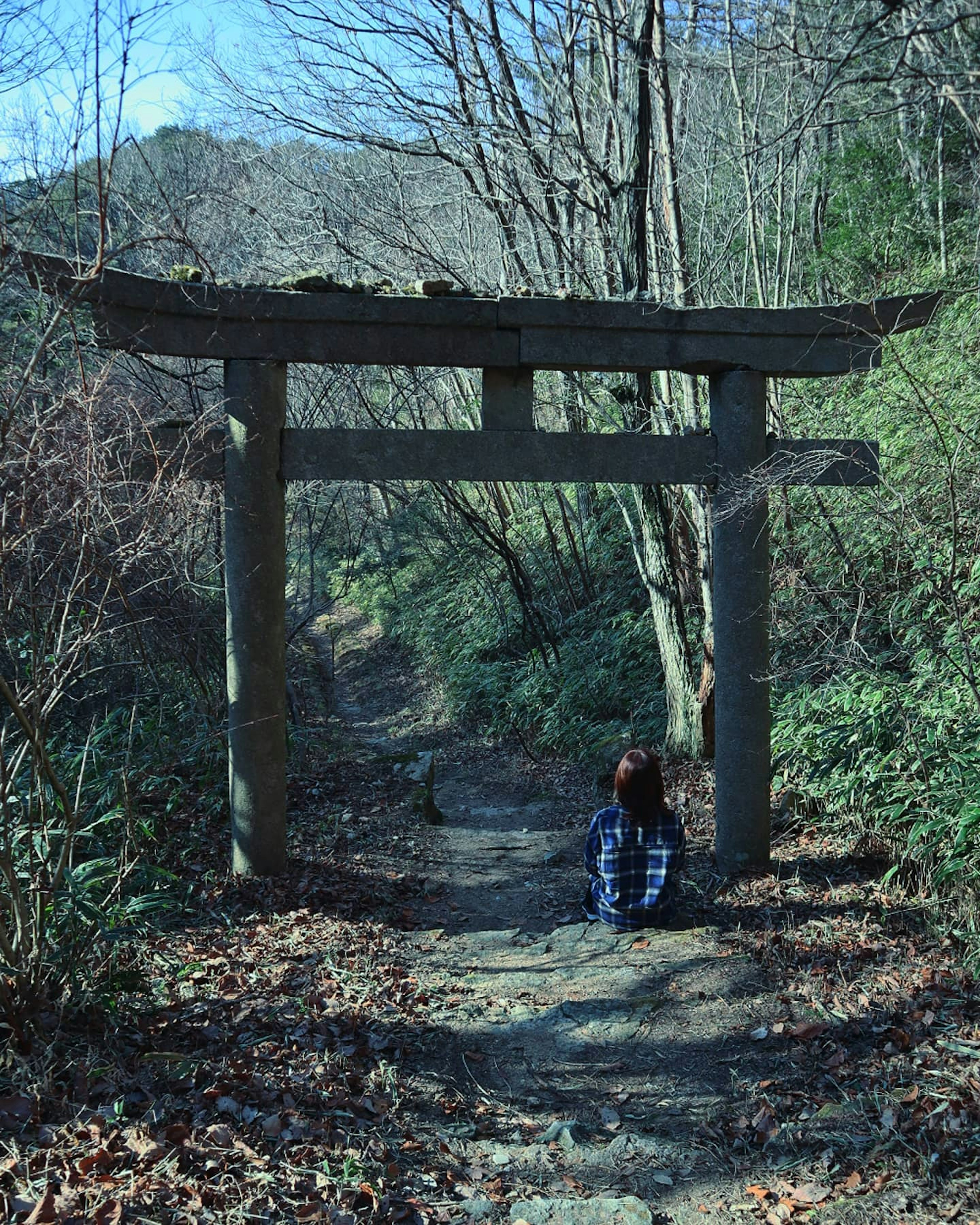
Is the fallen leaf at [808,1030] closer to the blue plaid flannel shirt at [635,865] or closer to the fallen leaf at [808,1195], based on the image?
the fallen leaf at [808,1195]

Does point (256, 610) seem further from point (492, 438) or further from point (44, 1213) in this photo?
point (44, 1213)

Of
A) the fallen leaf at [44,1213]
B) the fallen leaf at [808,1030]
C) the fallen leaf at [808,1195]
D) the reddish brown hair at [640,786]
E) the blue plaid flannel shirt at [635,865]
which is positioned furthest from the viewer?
the blue plaid flannel shirt at [635,865]

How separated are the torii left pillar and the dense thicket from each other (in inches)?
20.5

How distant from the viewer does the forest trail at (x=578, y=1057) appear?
128 inches

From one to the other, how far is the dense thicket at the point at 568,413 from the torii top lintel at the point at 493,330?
37cm

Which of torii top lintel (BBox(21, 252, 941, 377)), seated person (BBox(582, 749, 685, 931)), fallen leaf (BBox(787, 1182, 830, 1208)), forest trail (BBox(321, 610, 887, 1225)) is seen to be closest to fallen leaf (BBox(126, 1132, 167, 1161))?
forest trail (BBox(321, 610, 887, 1225))

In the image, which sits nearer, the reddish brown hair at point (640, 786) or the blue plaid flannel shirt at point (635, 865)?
the reddish brown hair at point (640, 786)

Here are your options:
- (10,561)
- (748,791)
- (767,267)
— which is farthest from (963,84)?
(10,561)

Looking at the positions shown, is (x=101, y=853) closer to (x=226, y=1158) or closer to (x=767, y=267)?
(x=226, y=1158)

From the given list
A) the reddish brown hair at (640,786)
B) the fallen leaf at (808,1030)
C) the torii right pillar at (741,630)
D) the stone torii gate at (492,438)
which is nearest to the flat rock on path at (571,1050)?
the fallen leaf at (808,1030)

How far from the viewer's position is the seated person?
5004 millimetres

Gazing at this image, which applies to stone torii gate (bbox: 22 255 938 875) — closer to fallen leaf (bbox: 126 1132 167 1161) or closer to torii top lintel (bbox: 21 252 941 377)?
torii top lintel (bbox: 21 252 941 377)

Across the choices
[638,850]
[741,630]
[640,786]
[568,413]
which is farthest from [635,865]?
[568,413]

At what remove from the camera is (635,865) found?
5176mm
